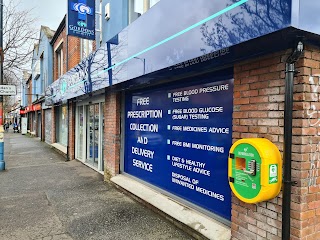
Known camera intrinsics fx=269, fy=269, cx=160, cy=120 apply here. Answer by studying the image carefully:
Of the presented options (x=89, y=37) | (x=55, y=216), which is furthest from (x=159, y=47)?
(x=89, y=37)

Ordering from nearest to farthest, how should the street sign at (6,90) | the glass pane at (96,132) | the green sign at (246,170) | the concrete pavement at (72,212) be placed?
1. the green sign at (246,170)
2. the concrete pavement at (72,212)
3. the glass pane at (96,132)
4. the street sign at (6,90)

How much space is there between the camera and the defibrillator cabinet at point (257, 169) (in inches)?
99.2

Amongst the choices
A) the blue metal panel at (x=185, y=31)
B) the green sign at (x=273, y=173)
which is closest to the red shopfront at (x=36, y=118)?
the blue metal panel at (x=185, y=31)

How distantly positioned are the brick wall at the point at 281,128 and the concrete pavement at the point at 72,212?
4.43 feet

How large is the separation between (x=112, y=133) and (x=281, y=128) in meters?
4.61

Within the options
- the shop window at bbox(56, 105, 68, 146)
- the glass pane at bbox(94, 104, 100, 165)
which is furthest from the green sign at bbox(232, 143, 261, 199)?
the shop window at bbox(56, 105, 68, 146)

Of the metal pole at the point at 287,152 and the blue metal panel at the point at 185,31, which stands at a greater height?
the blue metal panel at the point at 185,31

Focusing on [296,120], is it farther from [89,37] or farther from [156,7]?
[89,37]

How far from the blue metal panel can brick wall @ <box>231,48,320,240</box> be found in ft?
1.53

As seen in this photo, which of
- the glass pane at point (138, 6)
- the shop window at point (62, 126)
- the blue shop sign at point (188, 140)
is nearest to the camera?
the blue shop sign at point (188, 140)

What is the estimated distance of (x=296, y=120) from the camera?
2.53 meters

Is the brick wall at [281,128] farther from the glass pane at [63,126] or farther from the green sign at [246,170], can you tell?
the glass pane at [63,126]

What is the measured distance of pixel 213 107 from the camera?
3838 mm

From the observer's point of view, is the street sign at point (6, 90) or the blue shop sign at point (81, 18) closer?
the blue shop sign at point (81, 18)
